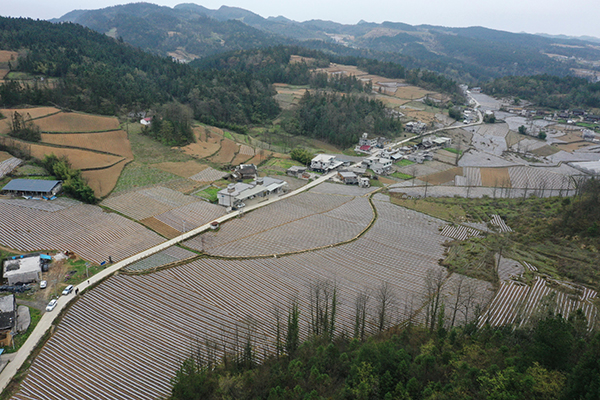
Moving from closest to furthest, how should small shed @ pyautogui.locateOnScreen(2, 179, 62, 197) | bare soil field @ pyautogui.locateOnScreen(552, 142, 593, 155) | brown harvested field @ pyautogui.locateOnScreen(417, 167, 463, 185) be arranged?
small shed @ pyautogui.locateOnScreen(2, 179, 62, 197) → brown harvested field @ pyautogui.locateOnScreen(417, 167, 463, 185) → bare soil field @ pyautogui.locateOnScreen(552, 142, 593, 155)

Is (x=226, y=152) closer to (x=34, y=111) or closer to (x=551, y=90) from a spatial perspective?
(x=34, y=111)

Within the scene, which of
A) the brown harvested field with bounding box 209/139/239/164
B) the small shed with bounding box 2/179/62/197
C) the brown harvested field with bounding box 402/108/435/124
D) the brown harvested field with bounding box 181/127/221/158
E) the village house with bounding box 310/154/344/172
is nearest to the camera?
the small shed with bounding box 2/179/62/197

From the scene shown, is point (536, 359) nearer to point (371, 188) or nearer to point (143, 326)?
point (143, 326)

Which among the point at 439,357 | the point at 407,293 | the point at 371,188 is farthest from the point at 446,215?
the point at 439,357

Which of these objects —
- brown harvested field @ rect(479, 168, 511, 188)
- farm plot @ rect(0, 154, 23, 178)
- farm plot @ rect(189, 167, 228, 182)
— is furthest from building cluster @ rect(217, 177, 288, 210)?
brown harvested field @ rect(479, 168, 511, 188)

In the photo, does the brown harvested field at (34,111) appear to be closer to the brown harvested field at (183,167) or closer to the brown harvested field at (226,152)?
the brown harvested field at (183,167)

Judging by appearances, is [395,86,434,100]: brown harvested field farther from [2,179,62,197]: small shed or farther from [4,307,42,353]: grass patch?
[4,307,42,353]: grass patch

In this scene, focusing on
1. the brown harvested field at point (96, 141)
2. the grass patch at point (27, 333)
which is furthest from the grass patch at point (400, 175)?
the grass patch at point (27, 333)
